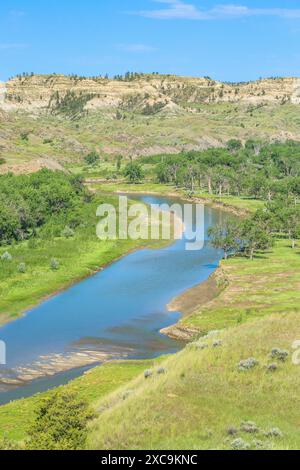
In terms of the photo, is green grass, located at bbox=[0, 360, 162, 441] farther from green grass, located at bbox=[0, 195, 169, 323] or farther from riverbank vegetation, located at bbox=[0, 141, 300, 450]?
green grass, located at bbox=[0, 195, 169, 323]

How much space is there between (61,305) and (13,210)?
38.6m

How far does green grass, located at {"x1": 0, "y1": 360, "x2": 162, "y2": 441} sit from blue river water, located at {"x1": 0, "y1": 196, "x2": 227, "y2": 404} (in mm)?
2171

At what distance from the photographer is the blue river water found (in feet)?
181

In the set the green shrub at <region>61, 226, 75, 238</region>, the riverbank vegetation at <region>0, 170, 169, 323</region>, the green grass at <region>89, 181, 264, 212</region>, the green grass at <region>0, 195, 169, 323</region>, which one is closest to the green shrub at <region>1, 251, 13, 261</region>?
the riverbank vegetation at <region>0, 170, 169, 323</region>

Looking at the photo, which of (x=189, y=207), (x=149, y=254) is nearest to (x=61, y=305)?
(x=149, y=254)

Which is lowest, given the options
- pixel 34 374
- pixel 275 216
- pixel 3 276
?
pixel 34 374

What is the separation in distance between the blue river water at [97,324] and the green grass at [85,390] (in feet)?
7.12

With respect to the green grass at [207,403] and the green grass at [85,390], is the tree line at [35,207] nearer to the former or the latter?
the green grass at [85,390]

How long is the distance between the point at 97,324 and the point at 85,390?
1857 cm

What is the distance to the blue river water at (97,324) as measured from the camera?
181 ft

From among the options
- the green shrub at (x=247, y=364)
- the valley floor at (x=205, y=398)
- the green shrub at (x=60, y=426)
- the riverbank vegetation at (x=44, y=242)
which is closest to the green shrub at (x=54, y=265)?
the riverbank vegetation at (x=44, y=242)

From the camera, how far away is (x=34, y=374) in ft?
176

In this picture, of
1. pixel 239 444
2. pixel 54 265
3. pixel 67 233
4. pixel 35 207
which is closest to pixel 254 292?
pixel 54 265

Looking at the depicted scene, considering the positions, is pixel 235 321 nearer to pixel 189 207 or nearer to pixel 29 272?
pixel 29 272
